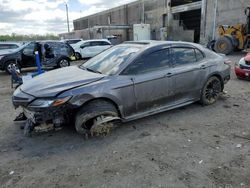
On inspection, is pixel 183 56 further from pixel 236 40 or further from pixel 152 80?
pixel 236 40

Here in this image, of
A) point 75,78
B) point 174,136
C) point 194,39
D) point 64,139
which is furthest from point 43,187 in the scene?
point 194,39

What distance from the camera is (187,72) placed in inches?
177

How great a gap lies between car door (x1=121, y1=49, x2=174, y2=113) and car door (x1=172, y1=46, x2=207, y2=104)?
17 centimetres

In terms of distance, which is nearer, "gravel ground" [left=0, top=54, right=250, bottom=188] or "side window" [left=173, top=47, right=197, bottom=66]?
"gravel ground" [left=0, top=54, right=250, bottom=188]

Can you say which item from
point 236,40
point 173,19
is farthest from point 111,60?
point 173,19

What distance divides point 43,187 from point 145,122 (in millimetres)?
2219

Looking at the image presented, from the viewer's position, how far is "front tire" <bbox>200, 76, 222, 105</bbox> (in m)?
4.95

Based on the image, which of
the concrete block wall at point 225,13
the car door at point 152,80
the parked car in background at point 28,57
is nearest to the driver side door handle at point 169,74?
the car door at point 152,80

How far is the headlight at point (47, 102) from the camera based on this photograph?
3.32m

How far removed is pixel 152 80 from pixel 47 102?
5.98 ft

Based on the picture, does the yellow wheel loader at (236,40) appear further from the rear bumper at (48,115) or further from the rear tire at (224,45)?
the rear bumper at (48,115)

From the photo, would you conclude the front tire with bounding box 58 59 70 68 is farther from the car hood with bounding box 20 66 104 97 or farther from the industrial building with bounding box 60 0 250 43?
the industrial building with bounding box 60 0 250 43

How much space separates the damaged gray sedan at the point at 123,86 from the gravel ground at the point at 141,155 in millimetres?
314

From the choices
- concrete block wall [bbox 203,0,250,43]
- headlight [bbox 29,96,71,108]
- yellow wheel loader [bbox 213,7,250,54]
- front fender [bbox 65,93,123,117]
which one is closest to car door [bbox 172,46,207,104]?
front fender [bbox 65,93,123,117]
